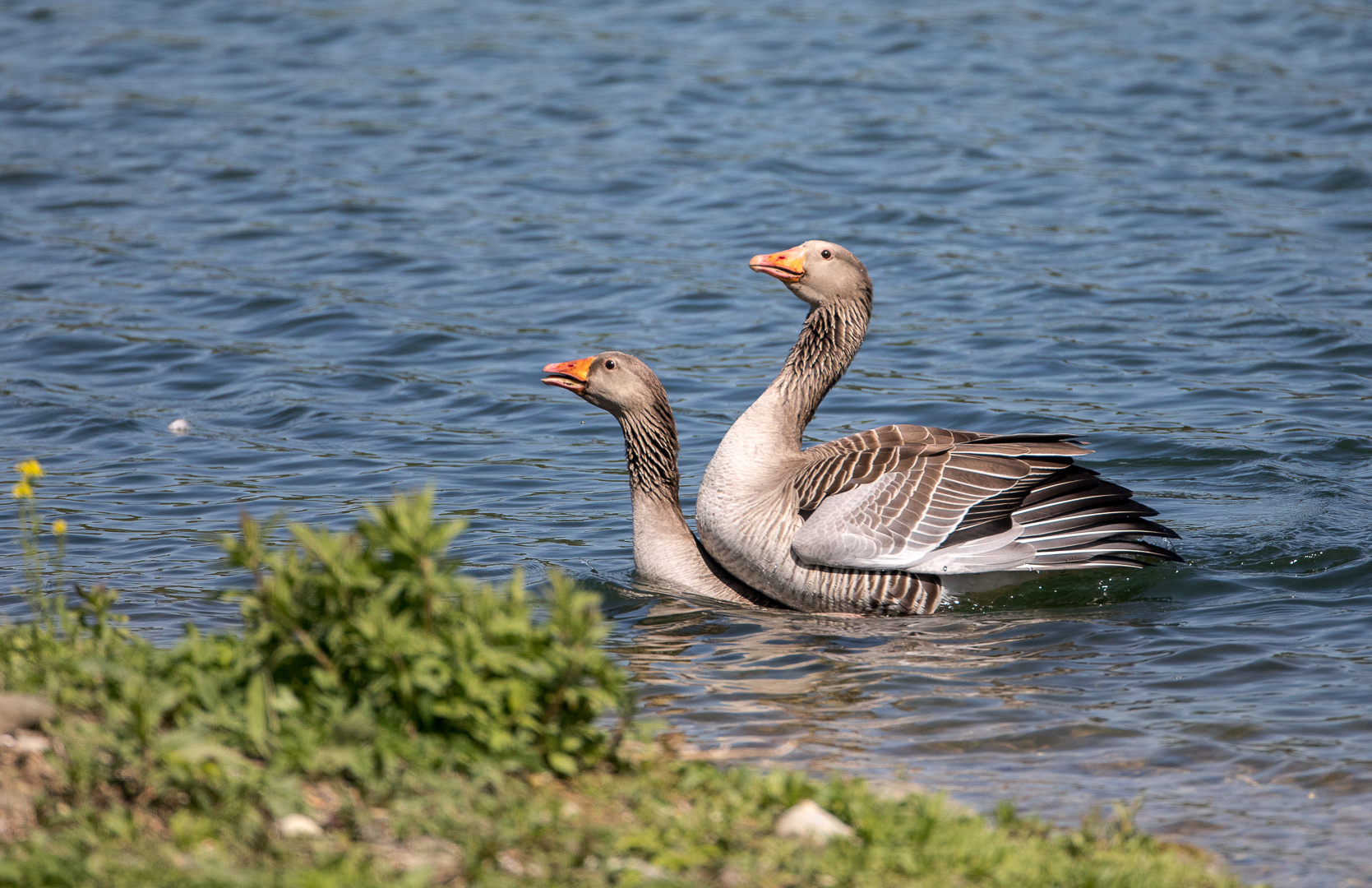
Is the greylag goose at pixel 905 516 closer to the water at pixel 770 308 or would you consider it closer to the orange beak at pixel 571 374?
the water at pixel 770 308

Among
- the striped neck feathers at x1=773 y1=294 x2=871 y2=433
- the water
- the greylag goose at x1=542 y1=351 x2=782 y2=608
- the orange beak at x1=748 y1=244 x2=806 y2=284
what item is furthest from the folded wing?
the orange beak at x1=748 y1=244 x2=806 y2=284

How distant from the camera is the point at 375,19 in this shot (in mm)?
22375

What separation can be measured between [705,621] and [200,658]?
3.53m

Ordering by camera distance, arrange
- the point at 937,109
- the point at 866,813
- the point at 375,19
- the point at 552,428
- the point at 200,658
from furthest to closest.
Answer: the point at 375,19, the point at 937,109, the point at 552,428, the point at 200,658, the point at 866,813

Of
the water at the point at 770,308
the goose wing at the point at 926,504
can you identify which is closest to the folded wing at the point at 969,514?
the goose wing at the point at 926,504

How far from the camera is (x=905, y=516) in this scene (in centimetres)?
730

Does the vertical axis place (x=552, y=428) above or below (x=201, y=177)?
below

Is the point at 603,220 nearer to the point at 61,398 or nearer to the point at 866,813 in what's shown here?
the point at 61,398

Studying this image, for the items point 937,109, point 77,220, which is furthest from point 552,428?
point 937,109

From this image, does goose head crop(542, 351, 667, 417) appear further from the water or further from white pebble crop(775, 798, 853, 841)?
white pebble crop(775, 798, 853, 841)

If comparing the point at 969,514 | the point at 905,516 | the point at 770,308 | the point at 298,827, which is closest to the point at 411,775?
the point at 298,827

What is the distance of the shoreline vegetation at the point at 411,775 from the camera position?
3.87m

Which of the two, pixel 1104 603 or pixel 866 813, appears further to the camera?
pixel 1104 603

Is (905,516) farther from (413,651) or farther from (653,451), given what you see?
(413,651)
